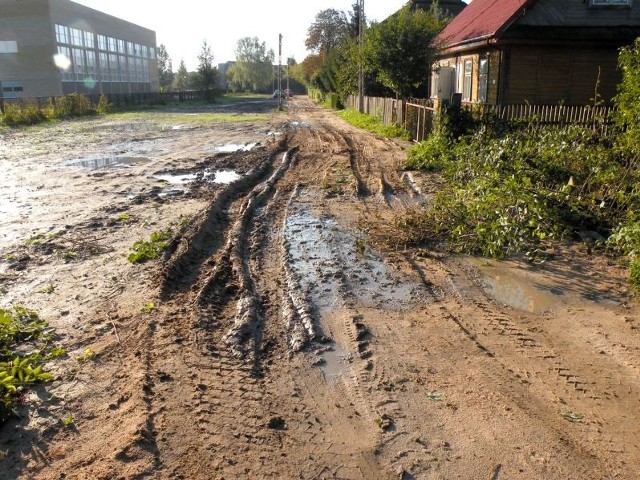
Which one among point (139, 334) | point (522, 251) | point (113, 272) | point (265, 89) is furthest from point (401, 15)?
point (265, 89)

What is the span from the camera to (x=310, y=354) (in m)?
4.92

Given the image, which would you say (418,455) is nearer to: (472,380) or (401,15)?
(472,380)

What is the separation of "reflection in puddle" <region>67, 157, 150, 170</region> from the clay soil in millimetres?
6245

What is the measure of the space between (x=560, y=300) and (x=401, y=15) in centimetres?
2032

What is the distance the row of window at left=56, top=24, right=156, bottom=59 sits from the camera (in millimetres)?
Result: 59219

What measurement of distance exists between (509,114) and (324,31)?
66.0 meters

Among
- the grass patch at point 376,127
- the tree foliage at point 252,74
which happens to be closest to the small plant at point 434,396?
the grass patch at point 376,127

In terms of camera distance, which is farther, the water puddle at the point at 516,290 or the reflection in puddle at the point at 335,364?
the water puddle at the point at 516,290

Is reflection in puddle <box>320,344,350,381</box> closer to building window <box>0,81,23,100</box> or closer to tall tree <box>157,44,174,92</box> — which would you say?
building window <box>0,81,23,100</box>

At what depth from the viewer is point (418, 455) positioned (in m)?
3.56

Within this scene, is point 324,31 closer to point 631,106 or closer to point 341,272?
point 631,106

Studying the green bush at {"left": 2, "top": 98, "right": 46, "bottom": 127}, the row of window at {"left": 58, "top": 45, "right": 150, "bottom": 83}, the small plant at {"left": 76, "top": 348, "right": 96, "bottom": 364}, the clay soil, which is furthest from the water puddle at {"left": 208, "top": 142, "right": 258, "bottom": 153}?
the row of window at {"left": 58, "top": 45, "right": 150, "bottom": 83}

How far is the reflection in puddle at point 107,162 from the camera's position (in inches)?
631

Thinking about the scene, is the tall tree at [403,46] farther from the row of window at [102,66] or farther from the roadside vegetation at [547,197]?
the row of window at [102,66]
